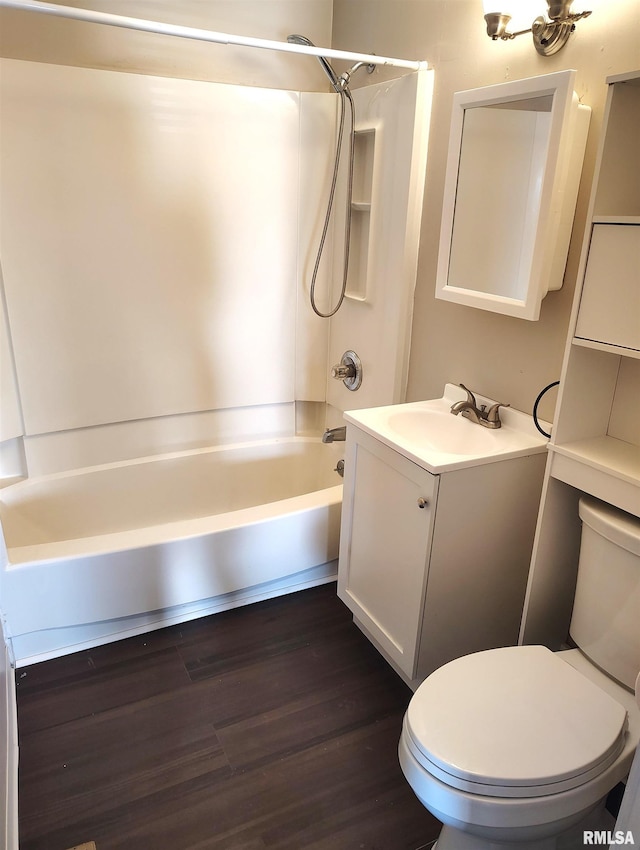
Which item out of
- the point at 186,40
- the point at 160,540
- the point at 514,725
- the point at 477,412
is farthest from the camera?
the point at 186,40

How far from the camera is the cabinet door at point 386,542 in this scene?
5.56ft

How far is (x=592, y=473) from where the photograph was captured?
141cm

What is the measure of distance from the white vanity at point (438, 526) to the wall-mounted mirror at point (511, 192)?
1.33ft

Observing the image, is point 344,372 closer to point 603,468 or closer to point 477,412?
point 477,412

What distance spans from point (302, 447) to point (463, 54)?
1734 millimetres

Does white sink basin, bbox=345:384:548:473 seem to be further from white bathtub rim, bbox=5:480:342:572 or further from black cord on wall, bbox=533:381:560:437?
white bathtub rim, bbox=5:480:342:572

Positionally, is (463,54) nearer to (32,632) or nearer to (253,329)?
(253,329)

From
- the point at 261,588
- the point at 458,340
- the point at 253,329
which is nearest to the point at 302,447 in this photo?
the point at 253,329

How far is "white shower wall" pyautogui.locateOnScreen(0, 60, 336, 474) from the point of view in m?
2.18

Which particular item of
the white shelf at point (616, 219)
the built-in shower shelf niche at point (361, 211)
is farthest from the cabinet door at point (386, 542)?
the built-in shower shelf niche at point (361, 211)

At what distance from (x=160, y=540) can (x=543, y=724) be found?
131 cm

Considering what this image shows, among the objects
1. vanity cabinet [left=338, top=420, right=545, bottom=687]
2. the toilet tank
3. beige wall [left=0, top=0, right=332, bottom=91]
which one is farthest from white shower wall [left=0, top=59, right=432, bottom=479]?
the toilet tank

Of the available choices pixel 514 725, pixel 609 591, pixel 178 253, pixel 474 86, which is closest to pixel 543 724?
pixel 514 725

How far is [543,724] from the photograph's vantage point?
4.11 feet
